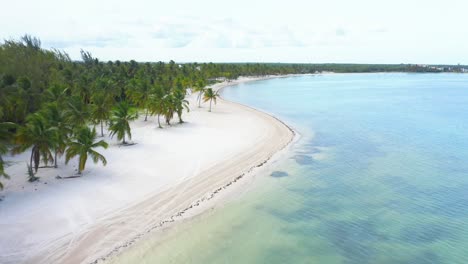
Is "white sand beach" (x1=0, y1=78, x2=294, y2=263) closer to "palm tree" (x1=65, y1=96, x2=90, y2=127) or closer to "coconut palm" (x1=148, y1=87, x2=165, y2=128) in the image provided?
"palm tree" (x1=65, y1=96, x2=90, y2=127)

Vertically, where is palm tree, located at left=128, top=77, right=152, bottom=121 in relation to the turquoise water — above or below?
above

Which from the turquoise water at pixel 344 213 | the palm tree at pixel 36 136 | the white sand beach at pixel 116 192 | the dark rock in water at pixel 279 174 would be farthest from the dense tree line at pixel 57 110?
the dark rock in water at pixel 279 174

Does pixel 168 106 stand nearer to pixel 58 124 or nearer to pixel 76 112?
pixel 76 112

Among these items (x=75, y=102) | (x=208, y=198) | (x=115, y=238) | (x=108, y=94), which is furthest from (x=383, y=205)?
(x=108, y=94)

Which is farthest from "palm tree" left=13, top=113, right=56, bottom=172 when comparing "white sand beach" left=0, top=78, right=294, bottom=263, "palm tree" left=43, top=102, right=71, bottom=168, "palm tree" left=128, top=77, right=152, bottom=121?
"palm tree" left=128, top=77, right=152, bottom=121

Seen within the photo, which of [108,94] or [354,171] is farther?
[108,94]

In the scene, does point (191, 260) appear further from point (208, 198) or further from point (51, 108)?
point (51, 108)

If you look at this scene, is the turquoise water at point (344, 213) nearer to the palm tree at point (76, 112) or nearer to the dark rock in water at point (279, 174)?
the dark rock in water at point (279, 174)
